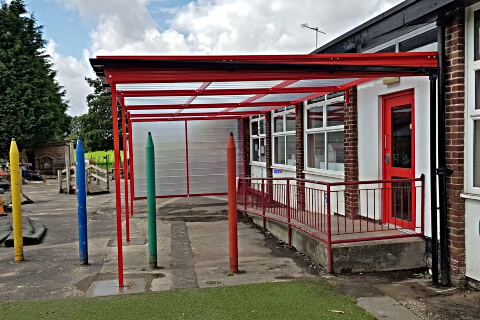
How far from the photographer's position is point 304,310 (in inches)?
180

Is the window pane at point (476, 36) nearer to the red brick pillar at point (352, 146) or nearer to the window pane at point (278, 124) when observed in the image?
the red brick pillar at point (352, 146)

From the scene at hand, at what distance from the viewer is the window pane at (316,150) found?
9.12 metres

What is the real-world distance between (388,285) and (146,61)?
3991mm

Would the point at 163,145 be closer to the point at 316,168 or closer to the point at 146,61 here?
the point at 316,168

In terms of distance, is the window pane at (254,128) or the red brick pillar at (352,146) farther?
the window pane at (254,128)

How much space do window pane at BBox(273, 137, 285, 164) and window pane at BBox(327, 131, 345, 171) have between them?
2.95 m

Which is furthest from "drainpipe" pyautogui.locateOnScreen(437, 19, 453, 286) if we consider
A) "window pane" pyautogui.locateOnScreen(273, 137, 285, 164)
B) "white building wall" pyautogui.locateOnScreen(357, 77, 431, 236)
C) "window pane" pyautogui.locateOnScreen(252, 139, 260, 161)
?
"window pane" pyautogui.locateOnScreen(252, 139, 260, 161)

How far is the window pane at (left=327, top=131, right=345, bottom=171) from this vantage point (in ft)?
27.2

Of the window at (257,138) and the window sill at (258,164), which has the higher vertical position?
the window at (257,138)

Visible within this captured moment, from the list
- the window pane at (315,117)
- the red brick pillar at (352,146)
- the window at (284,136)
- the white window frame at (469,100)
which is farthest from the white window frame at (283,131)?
the white window frame at (469,100)

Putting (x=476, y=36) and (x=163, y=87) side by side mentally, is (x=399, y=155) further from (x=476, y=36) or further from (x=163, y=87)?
(x=163, y=87)

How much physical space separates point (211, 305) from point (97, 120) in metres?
40.2

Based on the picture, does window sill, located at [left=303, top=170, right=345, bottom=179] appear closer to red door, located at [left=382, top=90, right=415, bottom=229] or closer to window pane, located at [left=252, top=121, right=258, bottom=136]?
red door, located at [left=382, top=90, right=415, bottom=229]

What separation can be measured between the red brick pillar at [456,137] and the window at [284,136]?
5.70 m
